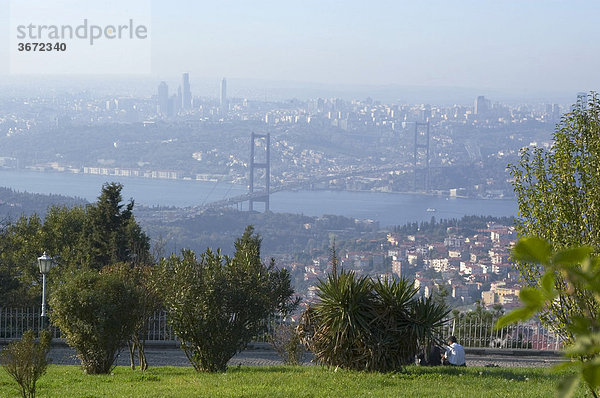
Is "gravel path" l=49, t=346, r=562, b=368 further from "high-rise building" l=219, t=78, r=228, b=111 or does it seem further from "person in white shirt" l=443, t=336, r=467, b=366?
"high-rise building" l=219, t=78, r=228, b=111

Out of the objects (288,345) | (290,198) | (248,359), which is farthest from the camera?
(290,198)

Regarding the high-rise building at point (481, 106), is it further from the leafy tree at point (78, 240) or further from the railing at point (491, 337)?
the railing at point (491, 337)

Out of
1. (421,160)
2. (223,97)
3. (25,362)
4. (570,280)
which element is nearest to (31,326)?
(25,362)

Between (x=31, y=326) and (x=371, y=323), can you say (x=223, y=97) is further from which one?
(x=371, y=323)

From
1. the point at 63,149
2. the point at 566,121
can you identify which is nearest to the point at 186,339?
the point at 566,121

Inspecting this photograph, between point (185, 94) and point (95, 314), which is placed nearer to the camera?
point (95, 314)

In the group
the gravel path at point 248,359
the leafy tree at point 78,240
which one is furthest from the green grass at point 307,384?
the leafy tree at point 78,240
